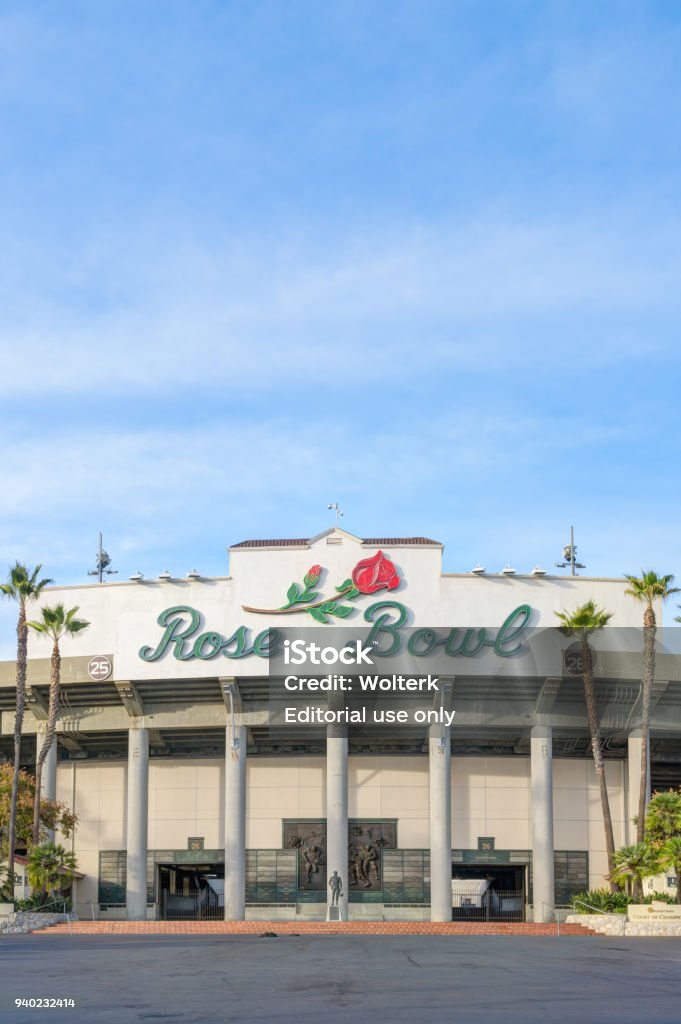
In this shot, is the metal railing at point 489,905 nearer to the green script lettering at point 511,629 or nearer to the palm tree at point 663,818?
the palm tree at point 663,818

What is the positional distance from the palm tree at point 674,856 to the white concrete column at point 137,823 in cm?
2527

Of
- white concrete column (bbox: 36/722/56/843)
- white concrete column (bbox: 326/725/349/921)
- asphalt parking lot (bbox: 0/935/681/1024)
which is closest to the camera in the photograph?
asphalt parking lot (bbox: 0/935/681/1024)

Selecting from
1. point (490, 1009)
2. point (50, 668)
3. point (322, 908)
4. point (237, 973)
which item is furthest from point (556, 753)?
point (490, 1009)

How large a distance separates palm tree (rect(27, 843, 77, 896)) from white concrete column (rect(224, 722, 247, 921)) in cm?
800

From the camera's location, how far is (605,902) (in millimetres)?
58812

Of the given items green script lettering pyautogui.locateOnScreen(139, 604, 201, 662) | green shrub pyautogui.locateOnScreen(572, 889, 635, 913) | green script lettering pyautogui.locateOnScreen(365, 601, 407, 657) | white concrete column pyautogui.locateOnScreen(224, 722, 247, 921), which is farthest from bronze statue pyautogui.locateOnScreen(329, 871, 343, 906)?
green script lettering pyautogui.locateOnScreen(139, 604, 201, 662)

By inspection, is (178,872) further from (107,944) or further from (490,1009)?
(490,1009)

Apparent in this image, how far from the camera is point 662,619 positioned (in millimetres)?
65750

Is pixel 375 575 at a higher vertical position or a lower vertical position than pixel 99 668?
higher

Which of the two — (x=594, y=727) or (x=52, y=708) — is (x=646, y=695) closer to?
(x=594, y=727)

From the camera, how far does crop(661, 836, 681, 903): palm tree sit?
5416 cm

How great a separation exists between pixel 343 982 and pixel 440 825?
36.8 meters

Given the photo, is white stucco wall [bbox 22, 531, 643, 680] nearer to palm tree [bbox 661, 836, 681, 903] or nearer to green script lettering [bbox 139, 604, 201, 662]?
green script lettering [bbox 139, 604, 201, 662]

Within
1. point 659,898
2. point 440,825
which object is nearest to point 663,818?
point 659,898
